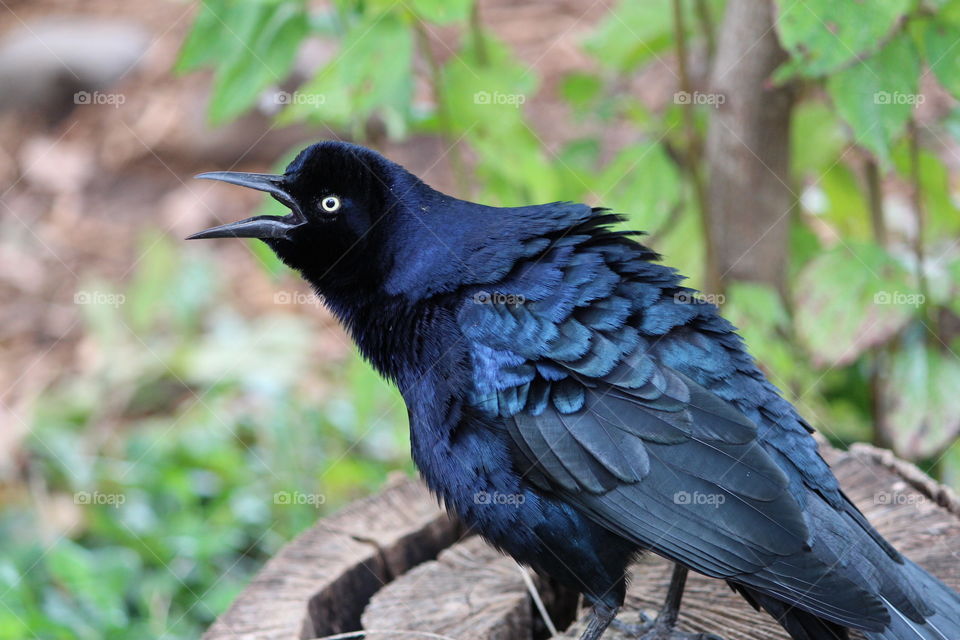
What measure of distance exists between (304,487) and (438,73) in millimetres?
2422

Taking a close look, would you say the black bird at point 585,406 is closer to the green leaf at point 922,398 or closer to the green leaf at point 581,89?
the green leaf at point 922,398

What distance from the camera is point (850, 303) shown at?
386 cm

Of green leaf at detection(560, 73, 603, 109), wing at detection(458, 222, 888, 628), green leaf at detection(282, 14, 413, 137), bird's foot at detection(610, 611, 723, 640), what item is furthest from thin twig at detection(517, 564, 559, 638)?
green leaf at detection(560, 73, 603, 109)

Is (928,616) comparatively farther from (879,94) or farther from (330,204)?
(330,204)

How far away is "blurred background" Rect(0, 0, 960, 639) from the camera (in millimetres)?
3887

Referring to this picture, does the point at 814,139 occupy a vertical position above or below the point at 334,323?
above

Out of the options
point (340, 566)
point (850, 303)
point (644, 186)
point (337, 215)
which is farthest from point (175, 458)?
point (850, 303)

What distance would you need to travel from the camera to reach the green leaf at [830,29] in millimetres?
3318

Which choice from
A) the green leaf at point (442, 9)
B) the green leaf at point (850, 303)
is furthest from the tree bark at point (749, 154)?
the green leaf at point (442, 9)

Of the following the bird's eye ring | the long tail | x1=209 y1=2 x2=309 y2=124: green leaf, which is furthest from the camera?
x1=209 y1=2 x2=309 y2=124: green leaf

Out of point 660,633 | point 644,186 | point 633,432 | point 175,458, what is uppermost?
point 644,186

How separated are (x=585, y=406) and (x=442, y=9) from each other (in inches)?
65.5

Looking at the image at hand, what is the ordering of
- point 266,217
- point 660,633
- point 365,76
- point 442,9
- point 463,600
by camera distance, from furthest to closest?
point 365,76
point 442,9
point 463,600
point 266,217
point 660,633

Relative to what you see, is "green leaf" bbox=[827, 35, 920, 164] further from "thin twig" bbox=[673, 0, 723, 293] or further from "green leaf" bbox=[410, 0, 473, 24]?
"green leaf" bbox=[410, 0, 473, 24]
